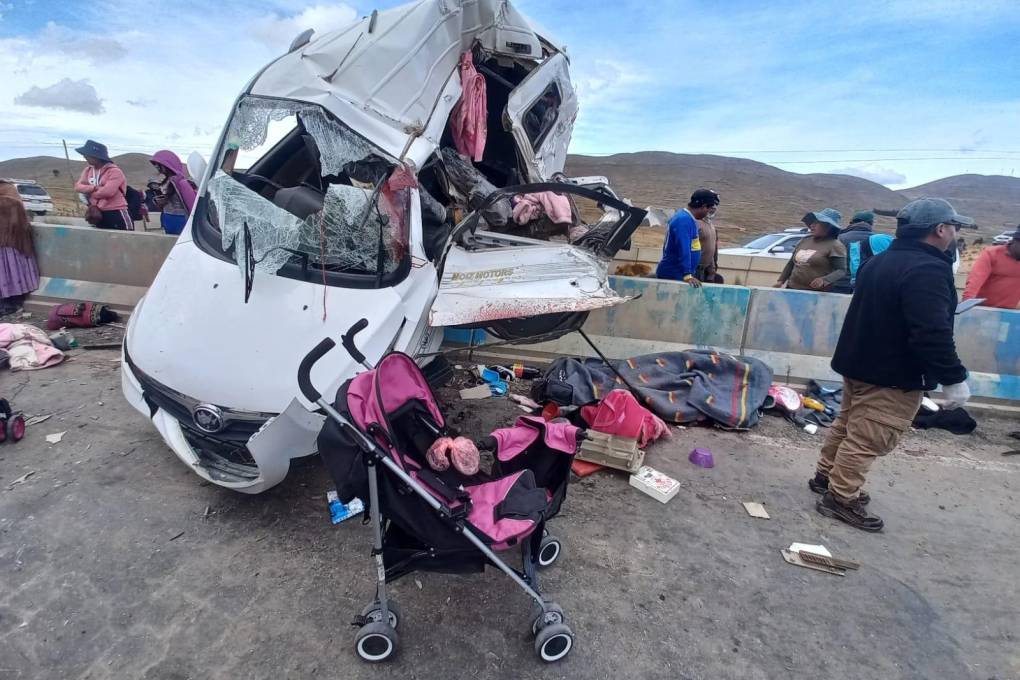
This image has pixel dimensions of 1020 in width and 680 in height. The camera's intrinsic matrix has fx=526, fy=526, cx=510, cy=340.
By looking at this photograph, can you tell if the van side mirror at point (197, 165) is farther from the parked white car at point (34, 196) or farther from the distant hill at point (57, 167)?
the distant hill at point (57, 167)

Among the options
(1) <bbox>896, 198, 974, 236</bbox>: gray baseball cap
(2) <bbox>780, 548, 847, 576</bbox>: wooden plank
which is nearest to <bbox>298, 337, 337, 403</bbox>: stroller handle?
(2) <bbox>780, 548, 847, 576</bbox>: wooden plank

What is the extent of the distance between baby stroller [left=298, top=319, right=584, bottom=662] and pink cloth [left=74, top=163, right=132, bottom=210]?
639 centimetres

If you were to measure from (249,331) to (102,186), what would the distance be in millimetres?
5586

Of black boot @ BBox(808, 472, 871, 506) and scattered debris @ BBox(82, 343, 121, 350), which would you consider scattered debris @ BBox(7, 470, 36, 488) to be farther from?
black boot @ BBox(808, 472, 871, 506)

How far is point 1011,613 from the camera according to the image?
252cm

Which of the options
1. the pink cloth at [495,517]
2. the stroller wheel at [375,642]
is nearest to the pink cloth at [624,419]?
the pink cloth at [495,517]

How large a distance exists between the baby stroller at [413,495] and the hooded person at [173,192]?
530 centimetres

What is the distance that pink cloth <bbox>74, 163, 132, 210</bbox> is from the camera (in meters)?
6.53

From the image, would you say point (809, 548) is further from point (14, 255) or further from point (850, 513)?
point (14, 255)

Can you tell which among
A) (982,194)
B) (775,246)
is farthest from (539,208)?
(982,194)

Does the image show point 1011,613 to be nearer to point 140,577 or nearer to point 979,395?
point 979,395

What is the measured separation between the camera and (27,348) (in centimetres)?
476

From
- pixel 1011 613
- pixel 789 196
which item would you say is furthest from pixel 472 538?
pixel 789 196

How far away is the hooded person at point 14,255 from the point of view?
5.81 m
